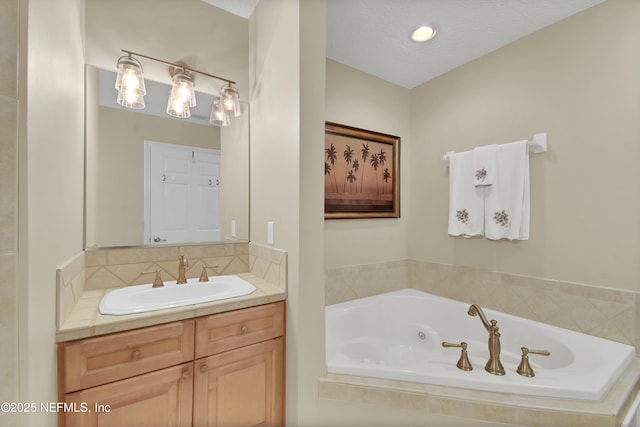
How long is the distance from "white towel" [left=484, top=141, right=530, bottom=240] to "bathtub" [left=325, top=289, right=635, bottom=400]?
1.93 feet

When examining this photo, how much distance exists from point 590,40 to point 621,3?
185 mm

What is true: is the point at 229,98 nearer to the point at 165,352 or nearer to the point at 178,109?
the point at 178,109

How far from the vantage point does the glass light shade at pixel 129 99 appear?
57.6 inches

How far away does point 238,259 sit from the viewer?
71.2 inches

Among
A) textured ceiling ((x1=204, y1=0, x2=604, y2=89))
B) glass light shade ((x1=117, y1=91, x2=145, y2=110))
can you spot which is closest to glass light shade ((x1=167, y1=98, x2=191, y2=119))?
glass light shade ((x1=117, y1=91, x2=145, y2=110))

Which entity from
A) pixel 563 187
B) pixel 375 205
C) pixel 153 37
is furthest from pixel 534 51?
pixel 153 37

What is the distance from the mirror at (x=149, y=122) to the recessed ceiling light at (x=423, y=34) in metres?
1.15

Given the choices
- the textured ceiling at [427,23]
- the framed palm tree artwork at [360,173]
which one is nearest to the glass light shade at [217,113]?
the textured ceiling at [427,23]

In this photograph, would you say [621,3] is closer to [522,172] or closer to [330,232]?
[522,172]

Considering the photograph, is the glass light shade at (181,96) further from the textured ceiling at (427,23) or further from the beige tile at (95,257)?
the beige tile at (95,257)

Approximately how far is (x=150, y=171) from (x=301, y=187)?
3.09 ft

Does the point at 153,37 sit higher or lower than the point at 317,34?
higher

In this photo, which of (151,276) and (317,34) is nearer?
(317,34)

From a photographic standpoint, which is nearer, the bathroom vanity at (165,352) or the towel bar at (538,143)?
the bathroom vanity at (165,352)
